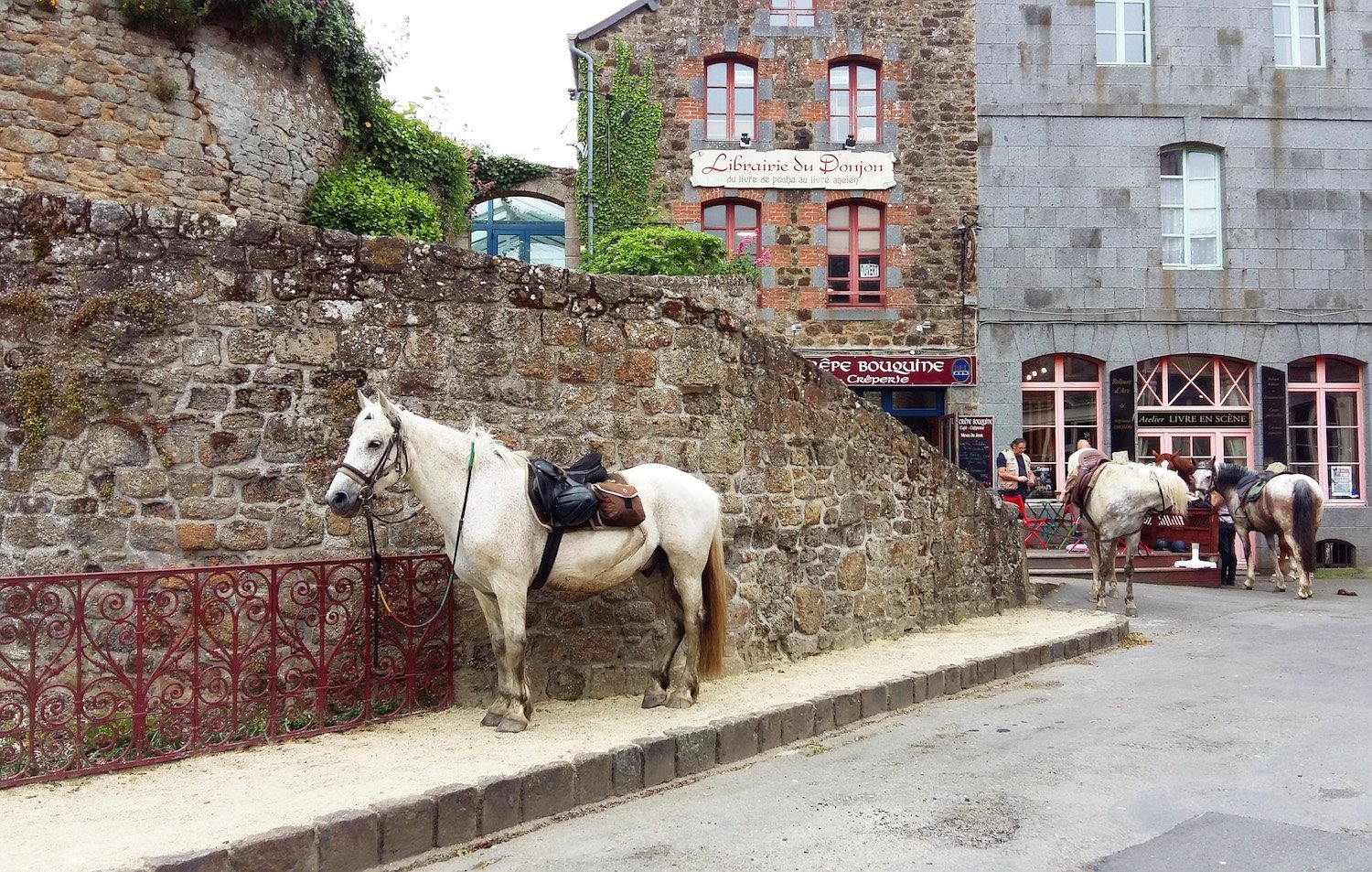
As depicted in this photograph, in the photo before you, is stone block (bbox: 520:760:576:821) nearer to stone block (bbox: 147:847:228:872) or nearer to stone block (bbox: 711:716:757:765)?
stone block (bbox: 711:716:757:765)

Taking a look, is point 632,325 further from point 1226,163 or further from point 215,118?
point 1226,163

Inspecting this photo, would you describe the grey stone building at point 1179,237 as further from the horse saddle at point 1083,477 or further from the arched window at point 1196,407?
the horse saddle at point 1083,477

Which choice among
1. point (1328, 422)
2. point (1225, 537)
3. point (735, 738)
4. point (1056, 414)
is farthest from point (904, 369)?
point (735, 738)

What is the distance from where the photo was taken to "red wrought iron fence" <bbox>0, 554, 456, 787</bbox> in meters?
4.97

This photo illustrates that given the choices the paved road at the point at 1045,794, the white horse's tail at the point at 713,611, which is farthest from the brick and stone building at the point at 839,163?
the white horse's tail at the point at 713,611

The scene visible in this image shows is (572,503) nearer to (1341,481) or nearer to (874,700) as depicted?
(874,700)

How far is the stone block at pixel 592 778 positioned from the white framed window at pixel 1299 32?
20.2 m

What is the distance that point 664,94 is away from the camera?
60.5 feet

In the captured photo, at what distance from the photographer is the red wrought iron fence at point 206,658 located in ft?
16.3

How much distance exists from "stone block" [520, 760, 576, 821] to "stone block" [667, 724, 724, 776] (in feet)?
2.50

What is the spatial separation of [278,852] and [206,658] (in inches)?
84.8

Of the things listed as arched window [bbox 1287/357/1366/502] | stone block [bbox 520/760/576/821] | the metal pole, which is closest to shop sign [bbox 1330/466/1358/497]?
arched window [bbox 1287/357/1366/502]

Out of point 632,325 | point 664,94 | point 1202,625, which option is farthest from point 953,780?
point 664,94

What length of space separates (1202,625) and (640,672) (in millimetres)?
7295
